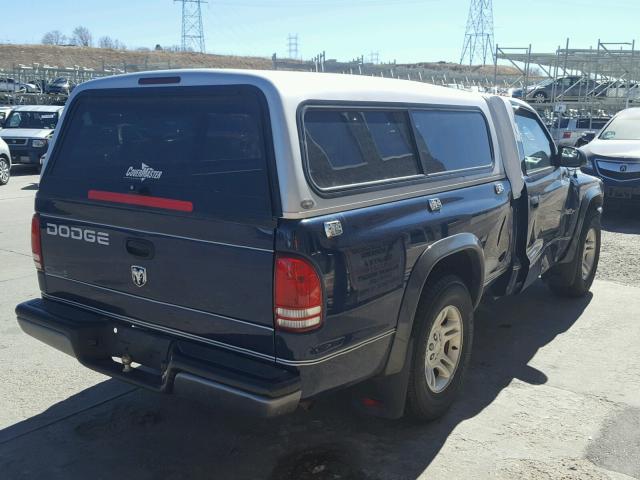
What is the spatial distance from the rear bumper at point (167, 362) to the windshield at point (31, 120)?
51.8 feet

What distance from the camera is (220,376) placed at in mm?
2902

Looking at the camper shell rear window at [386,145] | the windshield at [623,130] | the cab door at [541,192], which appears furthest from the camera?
the windshield at [623,130]

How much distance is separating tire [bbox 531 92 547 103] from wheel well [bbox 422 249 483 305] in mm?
24832

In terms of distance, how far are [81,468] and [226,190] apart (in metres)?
1.70

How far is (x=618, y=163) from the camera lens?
10.8m

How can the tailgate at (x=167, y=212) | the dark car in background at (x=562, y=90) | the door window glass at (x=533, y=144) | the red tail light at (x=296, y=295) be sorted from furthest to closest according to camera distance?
the dark car in background at (x=562, y=90)
the door window glass at (x=533, y=144)
the tailgate at (x=167, y=212)
the red tail light at (x=296, y=295)

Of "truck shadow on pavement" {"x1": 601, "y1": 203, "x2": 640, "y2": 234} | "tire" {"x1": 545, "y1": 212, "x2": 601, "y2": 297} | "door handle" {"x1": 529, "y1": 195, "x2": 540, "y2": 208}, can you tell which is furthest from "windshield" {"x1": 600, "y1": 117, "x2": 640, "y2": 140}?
"door handle" {"x1": 529, "y1": 195, "x2": 540, "y2": 208}

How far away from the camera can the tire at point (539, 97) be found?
88.6ft

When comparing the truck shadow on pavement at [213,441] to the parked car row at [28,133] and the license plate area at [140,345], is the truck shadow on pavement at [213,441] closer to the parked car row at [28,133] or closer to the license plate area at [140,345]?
the license plate area at [140,345]

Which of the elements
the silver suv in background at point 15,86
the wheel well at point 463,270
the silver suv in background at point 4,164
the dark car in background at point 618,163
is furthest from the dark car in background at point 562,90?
the silver suv in background at point 15,86

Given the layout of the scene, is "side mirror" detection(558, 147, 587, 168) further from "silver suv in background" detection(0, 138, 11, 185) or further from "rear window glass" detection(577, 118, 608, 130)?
"rear window glass" detection(577, 118, 608, 130)

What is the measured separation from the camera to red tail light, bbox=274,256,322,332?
110 inches

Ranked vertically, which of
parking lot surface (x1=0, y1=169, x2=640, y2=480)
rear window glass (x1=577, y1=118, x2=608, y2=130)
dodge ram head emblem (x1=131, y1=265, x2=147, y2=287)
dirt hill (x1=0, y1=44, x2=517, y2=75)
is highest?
dirt hill (x1=0, y1=44, x2=517, y2=75)

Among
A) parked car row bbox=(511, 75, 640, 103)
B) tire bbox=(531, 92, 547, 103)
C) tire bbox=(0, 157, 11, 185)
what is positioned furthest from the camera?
Result: tire bbox=(531, 92, 547, 103)
